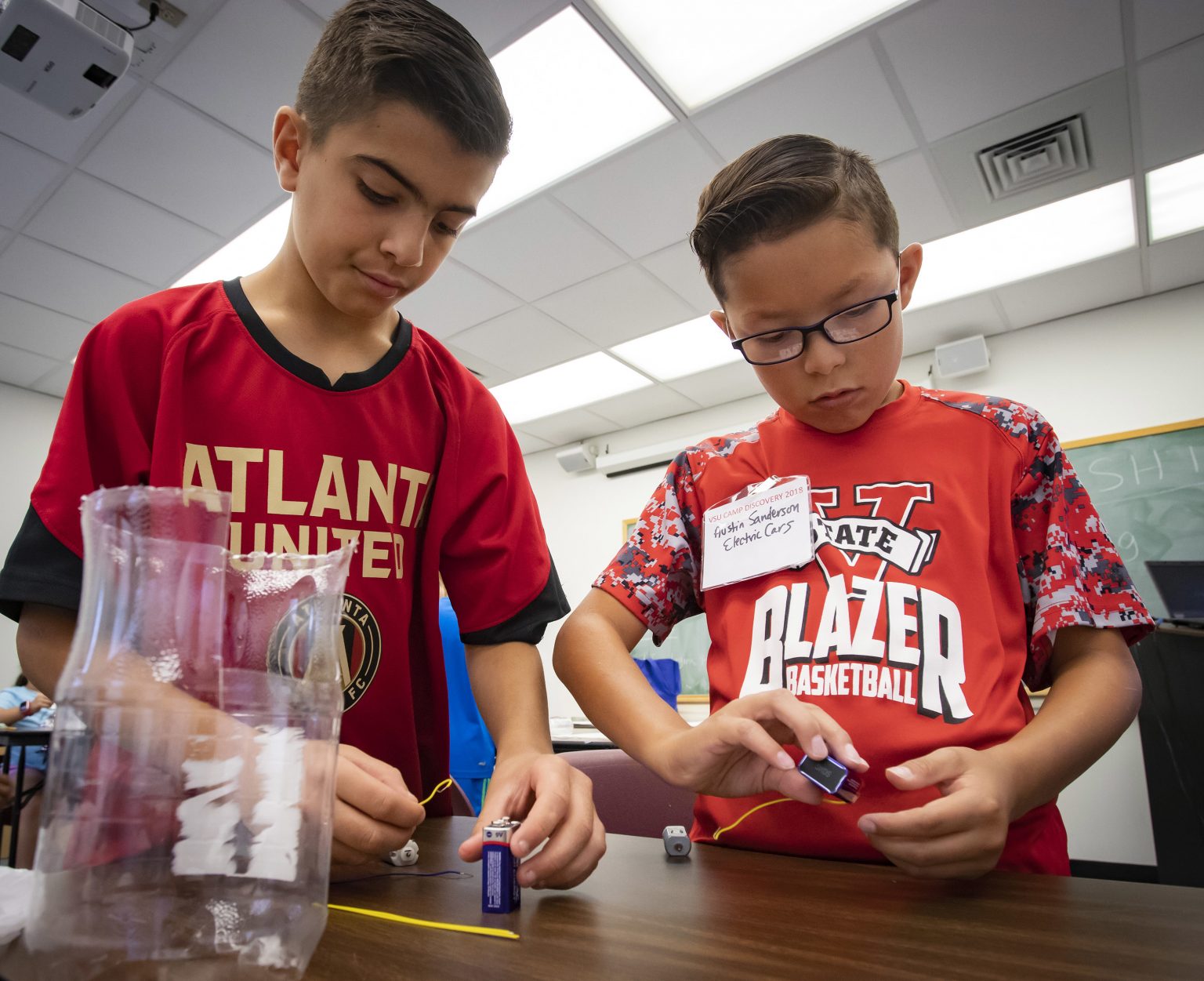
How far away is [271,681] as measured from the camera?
13.7 inches

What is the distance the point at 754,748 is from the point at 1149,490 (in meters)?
4.10

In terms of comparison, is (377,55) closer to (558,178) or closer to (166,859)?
(166,859)

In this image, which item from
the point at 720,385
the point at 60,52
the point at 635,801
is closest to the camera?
the point at 635,801

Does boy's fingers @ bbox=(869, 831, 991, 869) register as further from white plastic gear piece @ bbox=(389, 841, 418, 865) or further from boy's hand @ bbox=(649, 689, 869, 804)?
white plastic gear piece @ bbox=(389, 841, 418, 865)

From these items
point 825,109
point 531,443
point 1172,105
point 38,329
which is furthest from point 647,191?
point 38,329

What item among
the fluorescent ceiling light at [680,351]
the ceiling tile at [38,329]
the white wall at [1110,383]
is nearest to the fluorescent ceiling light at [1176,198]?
the white wall at [1110,383]

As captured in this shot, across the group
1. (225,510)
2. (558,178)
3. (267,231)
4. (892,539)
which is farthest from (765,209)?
(267,231)

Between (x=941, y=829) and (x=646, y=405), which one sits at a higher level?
(x=646, y=405)

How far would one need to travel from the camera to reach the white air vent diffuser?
9.36 feet

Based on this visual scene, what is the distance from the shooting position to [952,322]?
425 centimetres

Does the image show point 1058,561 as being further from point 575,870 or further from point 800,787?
point 575,870

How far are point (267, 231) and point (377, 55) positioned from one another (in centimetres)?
281

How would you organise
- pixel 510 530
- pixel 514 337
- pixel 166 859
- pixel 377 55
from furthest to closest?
1. pixel 514 337
2. pixel 510 530
3. pixel 377 55
4. pixel 166 859

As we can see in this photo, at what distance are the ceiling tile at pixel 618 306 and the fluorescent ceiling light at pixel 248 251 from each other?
1.27 m
